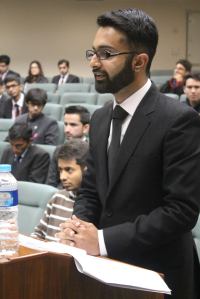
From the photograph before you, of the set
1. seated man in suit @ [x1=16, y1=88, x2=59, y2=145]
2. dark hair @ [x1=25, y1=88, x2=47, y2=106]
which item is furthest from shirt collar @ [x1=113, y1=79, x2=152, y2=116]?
dark hair @ [x1=25, y1=88, x2=47, y2=106]

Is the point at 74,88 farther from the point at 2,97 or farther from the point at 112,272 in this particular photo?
the point at 112,272

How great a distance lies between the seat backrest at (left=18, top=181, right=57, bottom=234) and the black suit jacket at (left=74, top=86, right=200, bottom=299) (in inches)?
49.2

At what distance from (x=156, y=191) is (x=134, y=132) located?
0.16 m

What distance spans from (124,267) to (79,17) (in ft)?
37.1

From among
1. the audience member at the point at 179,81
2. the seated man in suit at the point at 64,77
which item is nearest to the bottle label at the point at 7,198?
the audience member at the point at 179,81

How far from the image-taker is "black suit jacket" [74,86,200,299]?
4.23 feet

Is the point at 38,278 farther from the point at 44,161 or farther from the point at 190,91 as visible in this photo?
the point at 190,91

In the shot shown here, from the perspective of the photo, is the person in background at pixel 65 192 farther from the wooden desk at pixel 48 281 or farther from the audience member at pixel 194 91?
the audience member at pixel 194 91

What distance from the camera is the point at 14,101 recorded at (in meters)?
6.40

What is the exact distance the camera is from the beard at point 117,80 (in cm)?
132

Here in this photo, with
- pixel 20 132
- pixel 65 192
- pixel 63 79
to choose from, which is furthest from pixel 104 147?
pixel 63 79

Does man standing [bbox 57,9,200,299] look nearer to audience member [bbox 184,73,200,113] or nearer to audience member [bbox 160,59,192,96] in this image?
audience member [bbox 184,73,200,113]

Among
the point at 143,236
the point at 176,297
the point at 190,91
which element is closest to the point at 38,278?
the point at 143,236

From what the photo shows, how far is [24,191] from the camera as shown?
2.76 meters
